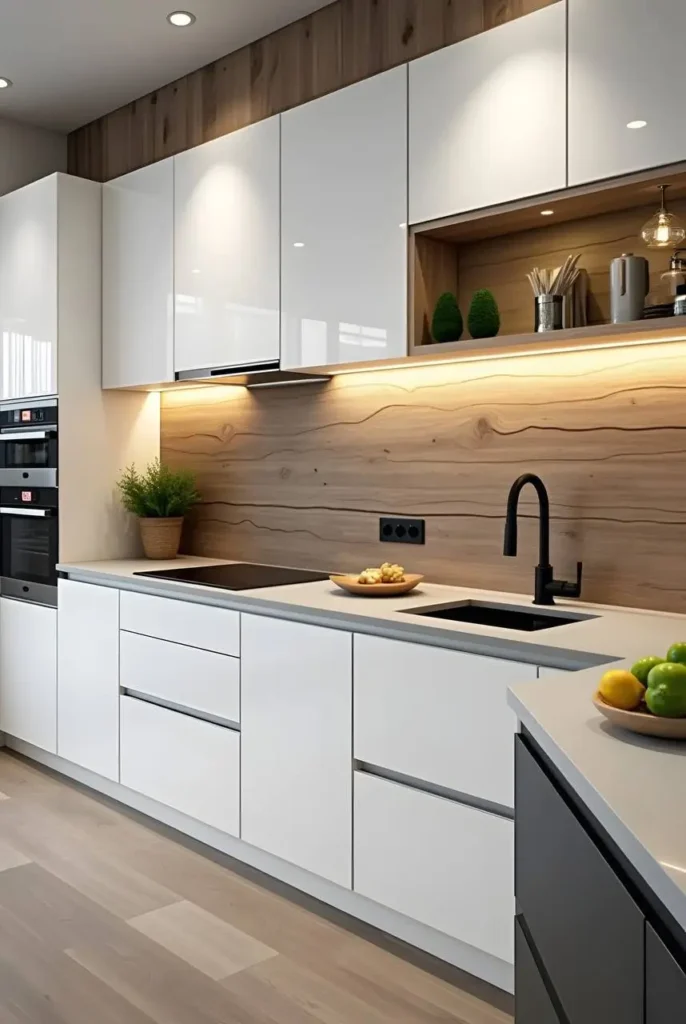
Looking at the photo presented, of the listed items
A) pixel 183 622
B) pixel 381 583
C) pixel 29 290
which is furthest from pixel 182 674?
pixel 29 290

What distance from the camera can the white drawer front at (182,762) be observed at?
2.99 meters

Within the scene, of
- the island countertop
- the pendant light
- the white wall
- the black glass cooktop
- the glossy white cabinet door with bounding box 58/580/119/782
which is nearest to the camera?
the island countertop

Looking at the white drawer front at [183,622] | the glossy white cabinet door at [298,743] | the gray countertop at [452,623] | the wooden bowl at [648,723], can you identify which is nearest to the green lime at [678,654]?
the wooden bowl at [648,723]

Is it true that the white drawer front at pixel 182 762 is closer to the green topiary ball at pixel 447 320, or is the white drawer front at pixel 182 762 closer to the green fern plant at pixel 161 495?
the green fern plant at pixel 161 495

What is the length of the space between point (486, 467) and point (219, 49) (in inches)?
75.8

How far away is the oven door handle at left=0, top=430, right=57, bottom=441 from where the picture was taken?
12.7ft

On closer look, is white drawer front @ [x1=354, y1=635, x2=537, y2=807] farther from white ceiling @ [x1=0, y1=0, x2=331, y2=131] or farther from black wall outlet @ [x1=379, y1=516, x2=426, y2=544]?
white ceiling @ [x1=0, y1=0, x2=331, y2=131]

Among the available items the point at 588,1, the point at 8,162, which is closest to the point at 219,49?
the point at 8,162

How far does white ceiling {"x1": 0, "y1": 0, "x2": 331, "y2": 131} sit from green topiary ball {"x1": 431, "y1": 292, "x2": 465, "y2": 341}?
1254 mm

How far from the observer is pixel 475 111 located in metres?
2.59

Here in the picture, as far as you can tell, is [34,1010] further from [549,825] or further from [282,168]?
[282,168]

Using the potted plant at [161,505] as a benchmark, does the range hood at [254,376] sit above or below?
above

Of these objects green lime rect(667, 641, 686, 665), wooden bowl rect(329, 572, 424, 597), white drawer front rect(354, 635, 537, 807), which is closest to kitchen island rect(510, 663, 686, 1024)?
green lime rect(667, 641, 686, 665)

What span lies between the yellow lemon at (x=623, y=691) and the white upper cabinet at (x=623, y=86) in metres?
1.35
